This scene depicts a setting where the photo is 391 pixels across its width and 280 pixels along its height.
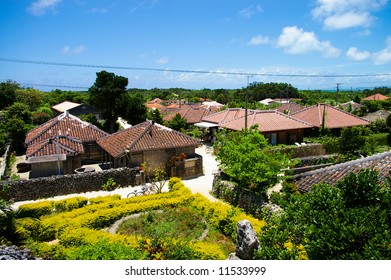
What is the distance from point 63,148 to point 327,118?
29.5m

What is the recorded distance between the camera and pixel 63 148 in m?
20.3

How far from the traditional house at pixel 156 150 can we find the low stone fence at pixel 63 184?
4.37 ft

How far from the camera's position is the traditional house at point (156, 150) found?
2044 cm

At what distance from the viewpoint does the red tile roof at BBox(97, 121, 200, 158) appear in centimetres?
2042

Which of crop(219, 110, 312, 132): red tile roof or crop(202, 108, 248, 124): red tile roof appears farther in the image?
crop(202, 108, 248, 124): red tile roof

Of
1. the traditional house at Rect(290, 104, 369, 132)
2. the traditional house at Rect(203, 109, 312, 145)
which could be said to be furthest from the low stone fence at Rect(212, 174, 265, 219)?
the traditional house at Rect(290, 104, 369, 132)

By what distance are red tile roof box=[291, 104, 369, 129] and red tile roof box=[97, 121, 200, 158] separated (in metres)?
19.8

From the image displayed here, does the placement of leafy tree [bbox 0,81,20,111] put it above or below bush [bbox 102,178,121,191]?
above

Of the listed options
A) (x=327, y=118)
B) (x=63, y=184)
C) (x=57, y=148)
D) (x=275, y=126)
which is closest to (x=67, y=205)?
(x=63, y=184)

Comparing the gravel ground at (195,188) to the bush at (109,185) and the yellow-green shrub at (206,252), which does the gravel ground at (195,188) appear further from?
the yellow-green shrub at (206,252)

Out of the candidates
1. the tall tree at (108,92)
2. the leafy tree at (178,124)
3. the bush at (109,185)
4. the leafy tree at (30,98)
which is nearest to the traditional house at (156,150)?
the bush at (109,185)

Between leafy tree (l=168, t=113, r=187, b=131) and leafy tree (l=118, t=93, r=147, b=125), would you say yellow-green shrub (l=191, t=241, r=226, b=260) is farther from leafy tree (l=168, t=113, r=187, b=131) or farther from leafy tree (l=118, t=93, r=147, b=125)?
leafy tree (l=168, t=113, r=187, b=131)

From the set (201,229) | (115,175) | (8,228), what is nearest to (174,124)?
(115,175)
